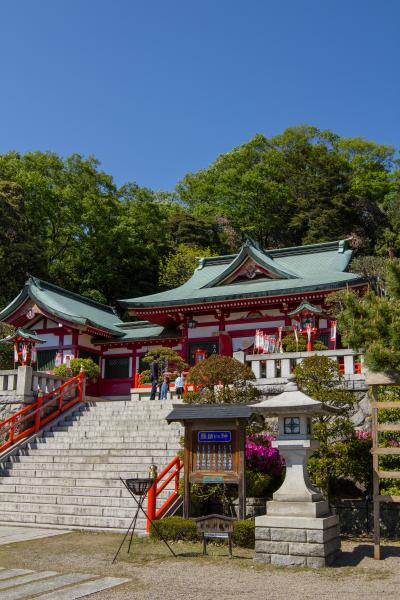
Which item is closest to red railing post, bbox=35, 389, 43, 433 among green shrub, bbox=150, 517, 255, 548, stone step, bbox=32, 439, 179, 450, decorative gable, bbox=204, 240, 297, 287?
stone step, bbox=32, 439, 179, 450

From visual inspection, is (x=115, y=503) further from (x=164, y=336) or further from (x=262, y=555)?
(x=164, y=336)

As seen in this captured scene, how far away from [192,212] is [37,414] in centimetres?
3646

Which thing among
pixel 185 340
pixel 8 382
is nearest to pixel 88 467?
pixel 8 382

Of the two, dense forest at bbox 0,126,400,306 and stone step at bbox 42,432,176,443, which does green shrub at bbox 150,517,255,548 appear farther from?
dense forest at bbox 0,126,400,306

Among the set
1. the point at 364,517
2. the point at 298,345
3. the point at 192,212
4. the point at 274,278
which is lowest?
the point at 364,517

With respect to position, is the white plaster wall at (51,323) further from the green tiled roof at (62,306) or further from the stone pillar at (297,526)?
the stone pillar at (297,526)

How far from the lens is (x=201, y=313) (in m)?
26.4

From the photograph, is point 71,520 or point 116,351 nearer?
point 71,520

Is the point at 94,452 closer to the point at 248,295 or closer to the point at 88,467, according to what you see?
the point at 88,467

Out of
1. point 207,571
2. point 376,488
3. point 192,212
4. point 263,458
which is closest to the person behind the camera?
point 207,571

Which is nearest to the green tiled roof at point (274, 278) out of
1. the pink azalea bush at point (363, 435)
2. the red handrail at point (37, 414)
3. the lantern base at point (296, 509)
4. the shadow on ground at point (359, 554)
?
the red handrail at point (37, 414)

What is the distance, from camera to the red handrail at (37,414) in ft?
54.0

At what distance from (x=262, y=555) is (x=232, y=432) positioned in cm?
263

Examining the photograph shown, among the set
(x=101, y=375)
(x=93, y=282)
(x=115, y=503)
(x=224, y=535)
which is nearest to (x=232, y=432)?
(x=224, y=535)
